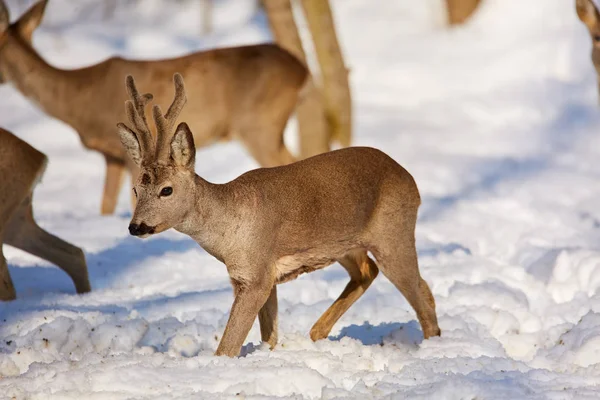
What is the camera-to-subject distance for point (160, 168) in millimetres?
5438

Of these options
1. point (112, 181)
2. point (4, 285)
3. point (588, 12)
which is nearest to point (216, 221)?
point (4, 285)

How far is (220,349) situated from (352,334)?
4.66 feet

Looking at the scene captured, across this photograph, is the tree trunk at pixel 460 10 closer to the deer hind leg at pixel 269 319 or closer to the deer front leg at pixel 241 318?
the deer hind leg at pixel 269 319

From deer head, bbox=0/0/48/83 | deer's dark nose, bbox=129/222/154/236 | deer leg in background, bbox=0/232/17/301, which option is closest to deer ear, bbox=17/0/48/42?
deer head, bbox=0/0/48/83

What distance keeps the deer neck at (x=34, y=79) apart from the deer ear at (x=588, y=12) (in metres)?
5.21

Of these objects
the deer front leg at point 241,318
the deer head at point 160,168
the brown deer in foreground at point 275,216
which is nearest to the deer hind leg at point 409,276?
the brown deer in foreground at point 275,216

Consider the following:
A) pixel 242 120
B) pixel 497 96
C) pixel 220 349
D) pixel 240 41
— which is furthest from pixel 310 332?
pixel 240 41

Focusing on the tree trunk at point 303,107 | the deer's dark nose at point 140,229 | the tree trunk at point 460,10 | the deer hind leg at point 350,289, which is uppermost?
the deer's dark nose at point 140,229

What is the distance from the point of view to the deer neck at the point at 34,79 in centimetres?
1120

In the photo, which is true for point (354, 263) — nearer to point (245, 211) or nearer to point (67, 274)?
point (245, 211)

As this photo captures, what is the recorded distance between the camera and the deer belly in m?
5.86

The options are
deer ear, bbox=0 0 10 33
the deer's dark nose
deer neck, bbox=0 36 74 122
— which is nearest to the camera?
the deer's dark nose

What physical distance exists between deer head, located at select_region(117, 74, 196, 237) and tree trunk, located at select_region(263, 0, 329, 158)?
23.3 feet

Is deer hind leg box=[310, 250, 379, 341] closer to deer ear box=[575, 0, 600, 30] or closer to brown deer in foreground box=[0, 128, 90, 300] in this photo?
brown deer in foreground box=[0, 128, 90, 300]
